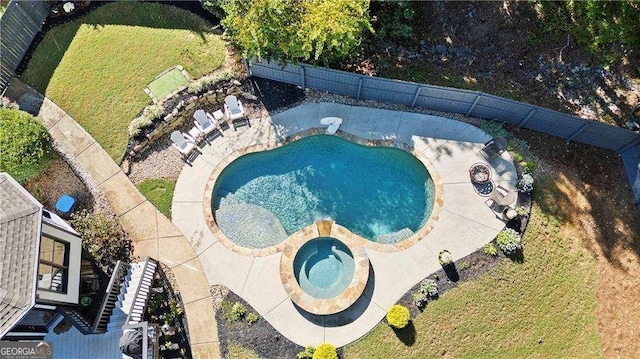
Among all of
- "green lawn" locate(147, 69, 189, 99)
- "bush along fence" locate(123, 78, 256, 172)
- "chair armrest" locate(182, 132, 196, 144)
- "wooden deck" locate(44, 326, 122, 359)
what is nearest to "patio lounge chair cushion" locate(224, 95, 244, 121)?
"bush along fence" locate(123, 78, 256, 172)

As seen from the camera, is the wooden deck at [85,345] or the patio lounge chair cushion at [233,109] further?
the patio lounge chair cushion at [233,109]

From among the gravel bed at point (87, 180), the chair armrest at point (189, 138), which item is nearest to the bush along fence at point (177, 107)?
the chair armrest at point (189, 138)

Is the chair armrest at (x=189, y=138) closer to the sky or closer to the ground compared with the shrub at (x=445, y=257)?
closer to the sky

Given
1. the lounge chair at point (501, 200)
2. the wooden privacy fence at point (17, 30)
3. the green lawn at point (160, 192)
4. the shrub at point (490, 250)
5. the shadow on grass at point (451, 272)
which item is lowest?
the shadow on grass at point (451, 272)

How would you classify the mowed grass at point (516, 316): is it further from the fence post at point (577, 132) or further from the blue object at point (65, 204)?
the blue object at point (65, 204)

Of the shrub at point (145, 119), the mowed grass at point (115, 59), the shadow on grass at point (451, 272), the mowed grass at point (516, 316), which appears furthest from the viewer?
the mowed grass at point (115, 59)

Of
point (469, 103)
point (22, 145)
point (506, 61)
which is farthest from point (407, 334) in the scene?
point (22, 145)

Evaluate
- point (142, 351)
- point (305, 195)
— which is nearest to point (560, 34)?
point (305, 195)

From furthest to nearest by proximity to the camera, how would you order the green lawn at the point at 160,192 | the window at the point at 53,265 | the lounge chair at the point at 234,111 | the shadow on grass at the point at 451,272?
1. the lounge chair at the point at 234,111
2. the green lawn at the point at 160,192
3. the shadow on grass at the point at 451,272
4. the window at the point at 53,265
